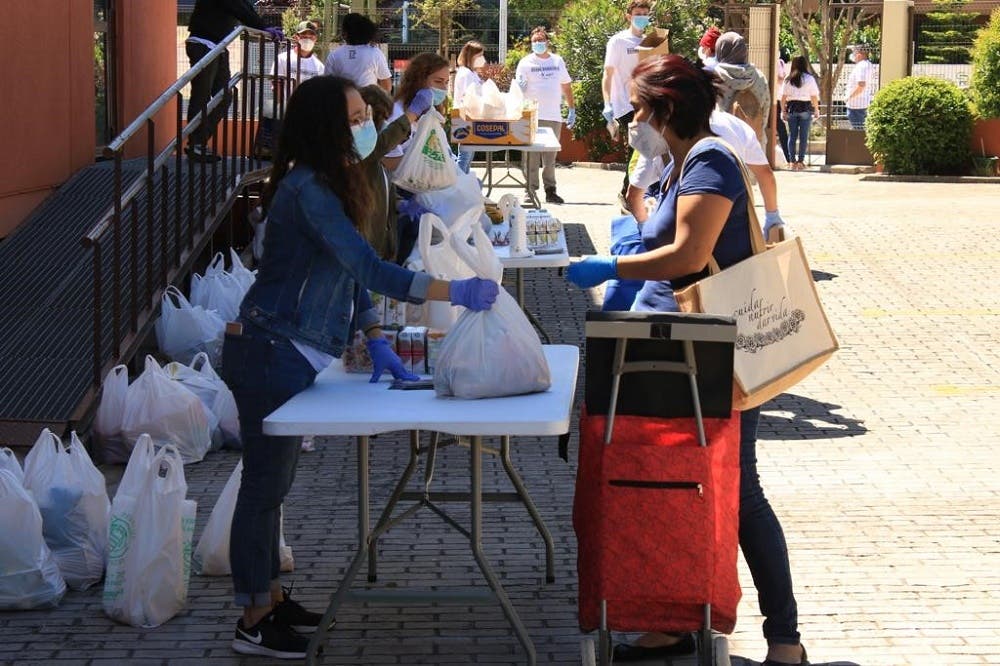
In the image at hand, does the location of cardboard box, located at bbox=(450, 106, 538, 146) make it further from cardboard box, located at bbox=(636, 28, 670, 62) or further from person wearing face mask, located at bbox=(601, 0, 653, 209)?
person wearing face mask, located at bbox=(601, 0, 653, 209)

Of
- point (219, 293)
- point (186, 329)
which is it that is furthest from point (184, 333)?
point (219, 293)

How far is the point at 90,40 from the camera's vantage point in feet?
36.8

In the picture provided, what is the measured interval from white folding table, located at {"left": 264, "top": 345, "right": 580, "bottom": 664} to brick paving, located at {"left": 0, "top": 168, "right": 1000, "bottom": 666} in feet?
0.86

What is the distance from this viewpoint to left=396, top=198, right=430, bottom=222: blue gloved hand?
289 inches

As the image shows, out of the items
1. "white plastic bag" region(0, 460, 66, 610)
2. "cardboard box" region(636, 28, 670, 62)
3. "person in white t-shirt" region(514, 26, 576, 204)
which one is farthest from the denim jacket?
"person in white t-shirt" region(514, 26, 576, 204)

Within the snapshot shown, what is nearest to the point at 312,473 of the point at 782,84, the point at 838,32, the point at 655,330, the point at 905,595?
the point at 905,595

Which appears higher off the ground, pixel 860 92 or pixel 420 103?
pixel 860 92

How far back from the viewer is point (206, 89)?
33.3 feet

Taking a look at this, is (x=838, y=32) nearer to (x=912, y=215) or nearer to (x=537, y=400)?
(x=912, y=215)

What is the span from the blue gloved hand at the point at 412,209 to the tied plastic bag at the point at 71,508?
236 cm

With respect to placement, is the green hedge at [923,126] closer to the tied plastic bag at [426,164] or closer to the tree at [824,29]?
the tree at [824,29]

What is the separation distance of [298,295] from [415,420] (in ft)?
2.09

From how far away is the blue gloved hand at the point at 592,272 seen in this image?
14.8 ft

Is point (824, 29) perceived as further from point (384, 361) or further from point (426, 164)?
point (384, 361)
